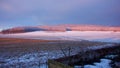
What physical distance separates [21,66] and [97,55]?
8.26 metres

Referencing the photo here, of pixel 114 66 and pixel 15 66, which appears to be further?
pixel 15 66

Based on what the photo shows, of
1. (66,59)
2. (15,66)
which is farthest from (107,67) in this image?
(15,66)

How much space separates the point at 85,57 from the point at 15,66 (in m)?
6.59

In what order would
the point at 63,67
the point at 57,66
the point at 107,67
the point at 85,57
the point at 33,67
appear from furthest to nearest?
the point at 85,57
the point at 33,67
the point at 107,67
the point at 57,66
the point at 63,67

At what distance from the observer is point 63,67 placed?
10.4 metres

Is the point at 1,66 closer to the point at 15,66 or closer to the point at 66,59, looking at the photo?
the point at 15,66

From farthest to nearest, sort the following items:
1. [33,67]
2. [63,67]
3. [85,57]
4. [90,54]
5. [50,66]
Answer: [90,54]
[85,57]
[33,67]
[50,66]
[63,67]

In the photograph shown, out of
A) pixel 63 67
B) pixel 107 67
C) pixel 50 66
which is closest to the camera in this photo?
pixel 63 67

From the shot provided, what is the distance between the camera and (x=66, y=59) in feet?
55.5

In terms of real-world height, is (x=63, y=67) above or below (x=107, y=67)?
above

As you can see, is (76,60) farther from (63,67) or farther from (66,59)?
(63,67)

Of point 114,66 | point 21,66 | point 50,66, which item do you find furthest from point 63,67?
point 21,66

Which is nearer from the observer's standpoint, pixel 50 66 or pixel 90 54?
pixel 50 66

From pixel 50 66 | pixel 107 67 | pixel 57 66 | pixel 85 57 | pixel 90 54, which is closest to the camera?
pixel 57 66
